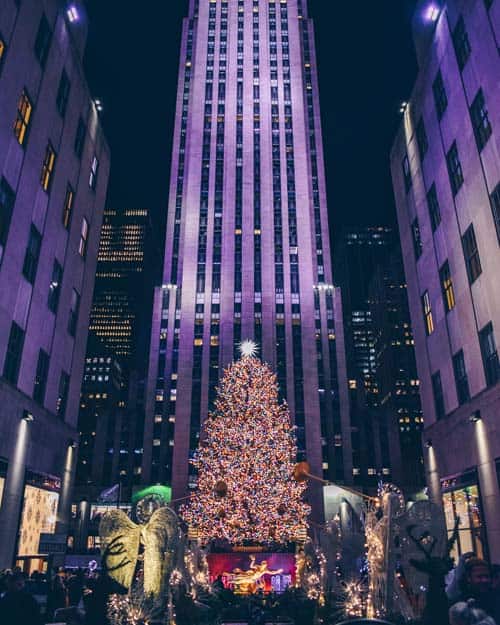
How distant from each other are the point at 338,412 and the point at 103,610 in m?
71.7

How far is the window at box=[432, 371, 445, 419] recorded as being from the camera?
23841 mm

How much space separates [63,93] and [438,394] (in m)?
24.0

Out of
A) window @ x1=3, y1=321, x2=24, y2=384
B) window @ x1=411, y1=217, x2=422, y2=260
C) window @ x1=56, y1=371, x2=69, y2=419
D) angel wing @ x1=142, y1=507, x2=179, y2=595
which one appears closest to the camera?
angel wing @ x1=142, y1=507, x2=179, y2=595

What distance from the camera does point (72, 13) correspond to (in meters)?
25.4

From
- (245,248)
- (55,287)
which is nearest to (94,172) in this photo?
(55,287)

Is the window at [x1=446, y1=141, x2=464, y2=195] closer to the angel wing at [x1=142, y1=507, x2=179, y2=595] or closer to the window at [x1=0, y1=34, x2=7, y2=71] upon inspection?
the window at [x1=0, y1=34, x2=7, y2=71]

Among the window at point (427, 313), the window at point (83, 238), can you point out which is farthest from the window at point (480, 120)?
the window at point (83, 238)

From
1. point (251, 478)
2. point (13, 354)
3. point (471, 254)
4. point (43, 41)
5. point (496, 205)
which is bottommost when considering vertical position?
point (251, 478)

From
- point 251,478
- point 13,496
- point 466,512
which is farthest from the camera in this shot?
point 251,478

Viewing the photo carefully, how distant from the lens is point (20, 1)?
19.1 meters

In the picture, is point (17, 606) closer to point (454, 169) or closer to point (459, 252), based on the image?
point (459, 252)

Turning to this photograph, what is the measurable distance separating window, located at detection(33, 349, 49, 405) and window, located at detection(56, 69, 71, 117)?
12.0 meters

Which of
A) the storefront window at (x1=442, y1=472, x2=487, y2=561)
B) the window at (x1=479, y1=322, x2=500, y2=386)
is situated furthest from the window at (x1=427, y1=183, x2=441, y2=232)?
the storefront window at (x1=442, y1=472, x2=487, y2=561)

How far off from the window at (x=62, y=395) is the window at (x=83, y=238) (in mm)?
7173
